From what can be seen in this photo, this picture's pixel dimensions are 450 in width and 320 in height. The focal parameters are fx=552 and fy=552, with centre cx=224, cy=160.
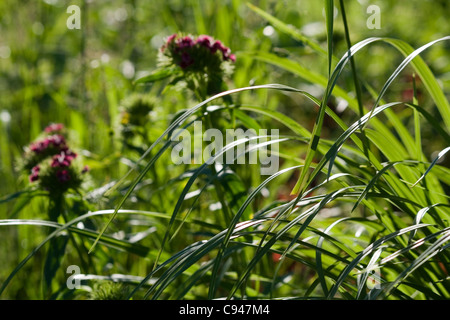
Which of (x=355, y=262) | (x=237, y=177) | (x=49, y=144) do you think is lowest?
(x=355, y=262)

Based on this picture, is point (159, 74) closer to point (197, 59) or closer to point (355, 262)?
point (197, 59)

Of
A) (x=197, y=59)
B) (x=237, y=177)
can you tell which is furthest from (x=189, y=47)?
(x=237, y=177)

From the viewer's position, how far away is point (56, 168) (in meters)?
1.14

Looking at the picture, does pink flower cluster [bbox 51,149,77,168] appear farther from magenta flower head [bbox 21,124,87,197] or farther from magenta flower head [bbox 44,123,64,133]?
magenta flower head [bbox 44,123,64,133]

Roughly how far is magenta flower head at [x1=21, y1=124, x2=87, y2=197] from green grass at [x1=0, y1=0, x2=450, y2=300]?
26 millimetres

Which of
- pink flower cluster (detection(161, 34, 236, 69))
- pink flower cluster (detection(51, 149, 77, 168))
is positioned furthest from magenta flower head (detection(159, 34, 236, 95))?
pink flower cluster (detection(51, 149, 77, 168))

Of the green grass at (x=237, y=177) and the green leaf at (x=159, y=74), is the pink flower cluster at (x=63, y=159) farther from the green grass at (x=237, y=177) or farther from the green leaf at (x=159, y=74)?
the green leaf at (x=159, y=74)

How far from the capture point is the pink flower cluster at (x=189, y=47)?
1.05 meters

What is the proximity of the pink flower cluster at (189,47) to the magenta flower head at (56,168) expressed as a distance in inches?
12.5

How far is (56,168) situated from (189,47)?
0.37m

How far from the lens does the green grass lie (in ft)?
2.48

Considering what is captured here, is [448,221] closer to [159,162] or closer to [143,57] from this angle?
[159,162]

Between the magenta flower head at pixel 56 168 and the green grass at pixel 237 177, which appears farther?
the magenta flower head at pixel 56 168

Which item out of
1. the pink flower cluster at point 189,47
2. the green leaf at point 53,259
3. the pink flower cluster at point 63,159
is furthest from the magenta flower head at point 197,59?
the green leaf at point 53,259
